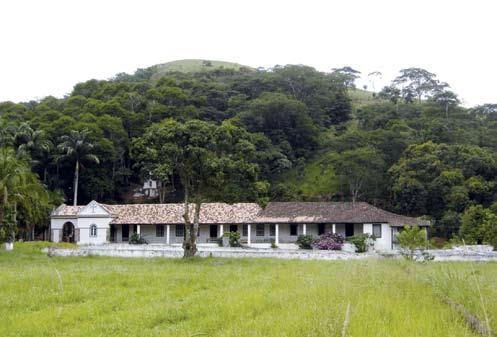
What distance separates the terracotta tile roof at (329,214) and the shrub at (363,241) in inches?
53.3

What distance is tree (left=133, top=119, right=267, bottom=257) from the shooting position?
81.4ft

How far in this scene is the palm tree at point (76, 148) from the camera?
164ft

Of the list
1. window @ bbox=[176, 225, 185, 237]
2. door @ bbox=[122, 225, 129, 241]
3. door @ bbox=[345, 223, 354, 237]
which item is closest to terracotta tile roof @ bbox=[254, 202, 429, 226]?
door @ bbox=[345, 223, 354, 237]

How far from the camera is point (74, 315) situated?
954 centimetres

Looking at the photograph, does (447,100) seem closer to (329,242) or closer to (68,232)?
(329,242)

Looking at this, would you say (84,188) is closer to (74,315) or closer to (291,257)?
(291,257)

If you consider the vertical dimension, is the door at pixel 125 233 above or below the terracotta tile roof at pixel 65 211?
below

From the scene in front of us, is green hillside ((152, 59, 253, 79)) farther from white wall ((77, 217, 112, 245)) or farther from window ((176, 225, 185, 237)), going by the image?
Result: window ((176, 225, 185, 237))

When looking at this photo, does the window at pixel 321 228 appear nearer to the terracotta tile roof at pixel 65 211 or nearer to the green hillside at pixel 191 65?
the terracotta tile roof at pixel 65 211

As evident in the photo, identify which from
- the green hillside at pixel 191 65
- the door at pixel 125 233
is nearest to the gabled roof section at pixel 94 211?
the door at pixel 125 233

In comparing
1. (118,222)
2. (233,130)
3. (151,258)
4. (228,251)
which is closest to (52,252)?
(151,258)

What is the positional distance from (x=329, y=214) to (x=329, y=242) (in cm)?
337

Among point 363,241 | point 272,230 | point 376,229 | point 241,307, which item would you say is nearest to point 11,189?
point 241,307

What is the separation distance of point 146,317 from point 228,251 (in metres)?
19.3
